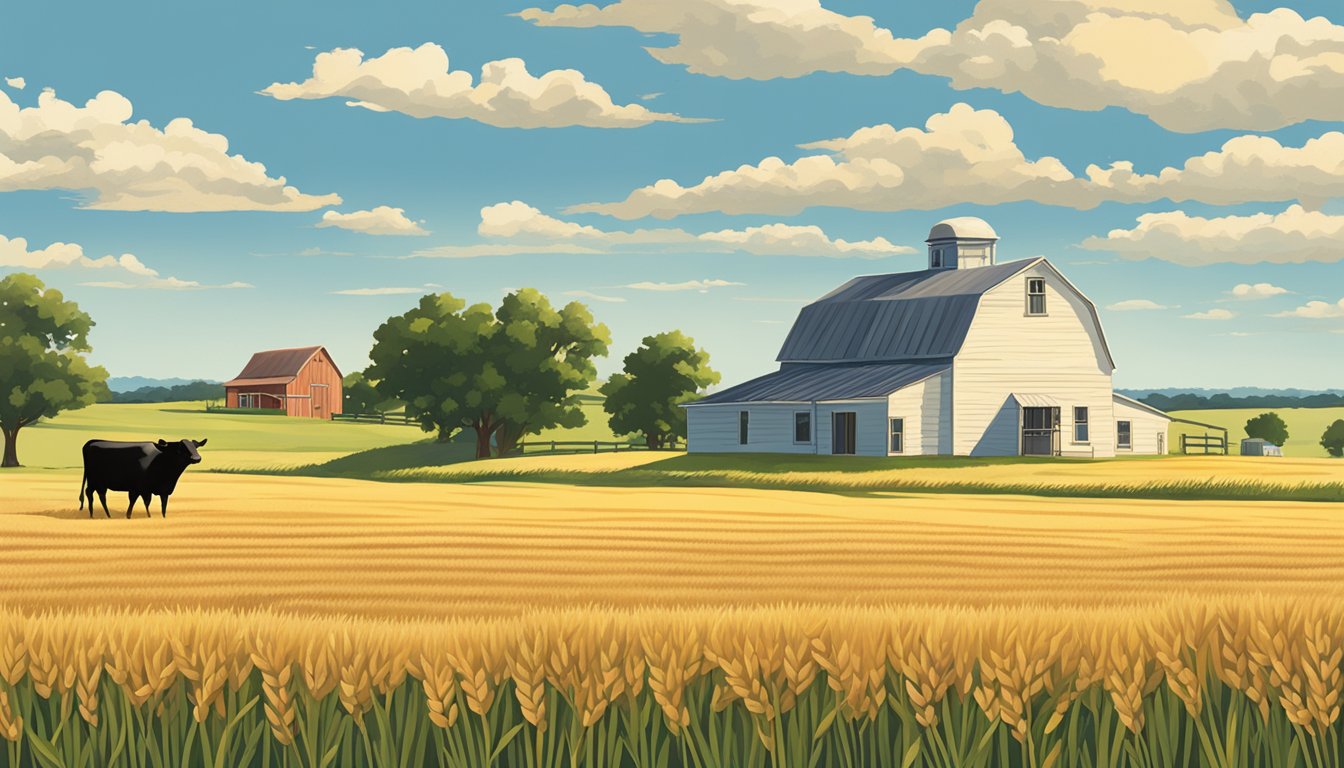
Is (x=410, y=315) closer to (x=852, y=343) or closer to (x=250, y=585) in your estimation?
(x=852, y=343)

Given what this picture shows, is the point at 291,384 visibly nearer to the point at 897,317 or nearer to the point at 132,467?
the point at 897,317

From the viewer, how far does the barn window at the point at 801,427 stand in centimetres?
7693

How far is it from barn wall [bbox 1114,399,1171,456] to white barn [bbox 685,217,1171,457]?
0.23ft

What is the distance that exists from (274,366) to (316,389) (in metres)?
6.43

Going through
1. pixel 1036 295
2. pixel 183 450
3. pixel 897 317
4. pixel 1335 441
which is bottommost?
pixel 1335 441

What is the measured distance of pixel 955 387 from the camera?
244ft

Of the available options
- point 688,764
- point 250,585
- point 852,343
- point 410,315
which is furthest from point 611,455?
point 688,764

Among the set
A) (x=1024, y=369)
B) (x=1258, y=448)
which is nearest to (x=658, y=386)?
(x=1024, y=369)

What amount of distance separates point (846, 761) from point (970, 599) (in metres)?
8.74

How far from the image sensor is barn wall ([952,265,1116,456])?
246ft

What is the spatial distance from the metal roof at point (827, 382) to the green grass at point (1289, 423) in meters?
54.8

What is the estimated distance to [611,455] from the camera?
76.9 meters

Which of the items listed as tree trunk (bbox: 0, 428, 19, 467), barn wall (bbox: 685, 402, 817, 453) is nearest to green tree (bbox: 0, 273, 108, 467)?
tree trunk (bbox: 0, 428, 19, 467)

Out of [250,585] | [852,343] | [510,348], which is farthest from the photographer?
[510,348]
